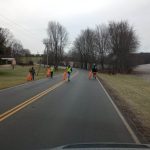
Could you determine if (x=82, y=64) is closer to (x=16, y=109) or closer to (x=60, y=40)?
(x=60, y=40)

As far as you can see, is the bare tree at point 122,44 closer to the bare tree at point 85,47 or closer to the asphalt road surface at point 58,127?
the bare tree at point 85,47

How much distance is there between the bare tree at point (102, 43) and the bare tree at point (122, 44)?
4.53m

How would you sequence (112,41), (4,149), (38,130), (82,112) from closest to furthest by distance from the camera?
(4,149) → (38,130) → (82,112) → (112,41)

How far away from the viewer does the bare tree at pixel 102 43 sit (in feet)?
326

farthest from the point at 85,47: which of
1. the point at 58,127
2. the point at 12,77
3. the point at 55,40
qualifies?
the point at 58,127

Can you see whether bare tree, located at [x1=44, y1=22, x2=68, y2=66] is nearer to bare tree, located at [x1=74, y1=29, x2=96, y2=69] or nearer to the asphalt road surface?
bare tree, located at [x1=74, y1=29, x2=96, y2=69]

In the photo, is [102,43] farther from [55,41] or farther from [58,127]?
[58,127]

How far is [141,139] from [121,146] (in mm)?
5122

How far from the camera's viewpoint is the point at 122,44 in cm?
8862

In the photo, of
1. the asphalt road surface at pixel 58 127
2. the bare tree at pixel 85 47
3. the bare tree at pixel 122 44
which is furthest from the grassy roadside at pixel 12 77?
the bare tree at pixel 85 47

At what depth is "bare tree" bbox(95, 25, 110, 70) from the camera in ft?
326

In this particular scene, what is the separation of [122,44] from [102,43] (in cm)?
1649

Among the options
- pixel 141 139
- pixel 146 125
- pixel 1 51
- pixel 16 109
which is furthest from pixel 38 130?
pixel 1 51

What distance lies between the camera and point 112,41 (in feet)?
307
